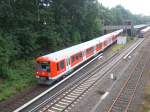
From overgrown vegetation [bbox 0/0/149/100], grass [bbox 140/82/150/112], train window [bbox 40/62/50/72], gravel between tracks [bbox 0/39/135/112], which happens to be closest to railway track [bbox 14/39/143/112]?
gravel between tracks [bbox 0/39/135/112]

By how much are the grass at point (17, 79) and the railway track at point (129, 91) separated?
30.0 feet

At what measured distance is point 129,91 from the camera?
23.7 meters

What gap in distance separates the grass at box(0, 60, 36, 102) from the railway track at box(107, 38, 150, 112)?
914 centimetres

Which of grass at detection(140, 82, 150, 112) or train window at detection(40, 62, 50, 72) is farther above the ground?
train window at detection(40, 62, 50, 72)

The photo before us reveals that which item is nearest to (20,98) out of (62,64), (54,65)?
(54,65)

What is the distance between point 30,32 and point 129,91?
1418 cm

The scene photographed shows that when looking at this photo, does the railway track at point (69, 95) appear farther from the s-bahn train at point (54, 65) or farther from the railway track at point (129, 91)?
the railway track at point (129, 91)

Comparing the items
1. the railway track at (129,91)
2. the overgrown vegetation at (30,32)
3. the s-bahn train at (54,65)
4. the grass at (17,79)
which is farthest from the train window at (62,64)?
the railway track at (129,91)

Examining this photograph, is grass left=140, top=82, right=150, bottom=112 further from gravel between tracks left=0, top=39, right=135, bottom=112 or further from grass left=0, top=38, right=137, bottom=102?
grass left=0, top=38, right=137, bottom=102

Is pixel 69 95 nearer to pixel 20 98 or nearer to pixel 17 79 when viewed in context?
pixel 20 98

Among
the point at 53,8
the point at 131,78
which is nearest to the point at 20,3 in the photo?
the point at 53,8

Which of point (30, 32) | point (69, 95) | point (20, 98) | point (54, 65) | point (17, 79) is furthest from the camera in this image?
point (30, 32)

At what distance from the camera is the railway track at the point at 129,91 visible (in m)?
19.7

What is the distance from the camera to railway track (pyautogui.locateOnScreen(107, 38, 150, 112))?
64.6 ft
